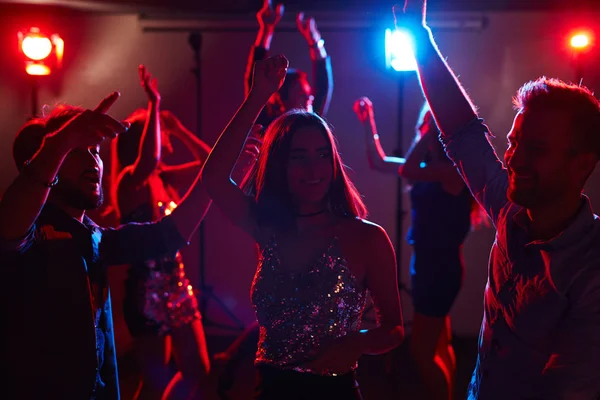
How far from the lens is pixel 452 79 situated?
1389 mm

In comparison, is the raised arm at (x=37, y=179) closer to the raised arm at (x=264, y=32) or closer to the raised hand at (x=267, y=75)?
the raised hand at (x=267, y=75)

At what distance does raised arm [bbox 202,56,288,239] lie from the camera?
1.42 m

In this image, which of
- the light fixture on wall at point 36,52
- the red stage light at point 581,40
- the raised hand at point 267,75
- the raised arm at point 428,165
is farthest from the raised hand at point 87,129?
the red stage light at point 581,40

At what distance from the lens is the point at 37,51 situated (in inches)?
170

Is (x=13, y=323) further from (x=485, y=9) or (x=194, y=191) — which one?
(x=485, y=9)

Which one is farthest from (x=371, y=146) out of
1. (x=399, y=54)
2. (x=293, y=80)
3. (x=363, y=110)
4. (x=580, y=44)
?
(x=580, y=44)

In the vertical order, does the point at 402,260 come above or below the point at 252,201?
below

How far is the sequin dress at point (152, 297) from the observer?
2.59m

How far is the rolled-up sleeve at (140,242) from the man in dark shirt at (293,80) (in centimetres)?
100

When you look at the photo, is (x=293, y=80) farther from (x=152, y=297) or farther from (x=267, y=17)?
(x=152, y=297)

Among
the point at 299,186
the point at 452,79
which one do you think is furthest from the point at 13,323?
the point at 452,79

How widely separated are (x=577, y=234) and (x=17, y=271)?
1.30 m

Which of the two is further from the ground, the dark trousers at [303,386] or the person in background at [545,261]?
the person in background at [545,261]

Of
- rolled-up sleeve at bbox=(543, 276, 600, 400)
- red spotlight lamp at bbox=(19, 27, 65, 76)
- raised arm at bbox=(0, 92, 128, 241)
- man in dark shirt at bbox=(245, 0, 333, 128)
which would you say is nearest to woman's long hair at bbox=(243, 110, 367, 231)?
raised arm at bbox=(0, 92, 128, 241)
